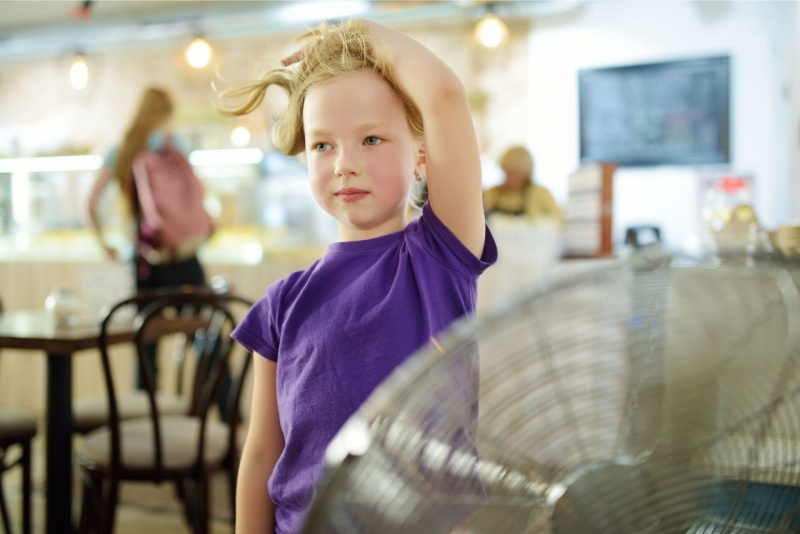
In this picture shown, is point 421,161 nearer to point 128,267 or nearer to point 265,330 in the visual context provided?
point 265,330

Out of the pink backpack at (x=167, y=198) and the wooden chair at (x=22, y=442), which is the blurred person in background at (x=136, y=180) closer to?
the pink backpack at (x=167, y=198)

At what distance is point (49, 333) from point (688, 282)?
204 centimetres

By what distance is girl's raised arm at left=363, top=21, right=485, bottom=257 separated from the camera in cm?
73

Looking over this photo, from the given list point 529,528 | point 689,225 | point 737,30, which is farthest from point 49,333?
point 737,30

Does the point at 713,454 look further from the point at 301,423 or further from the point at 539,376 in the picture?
the point at 301,423

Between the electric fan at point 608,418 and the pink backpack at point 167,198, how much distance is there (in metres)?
3.08

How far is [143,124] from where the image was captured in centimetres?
329

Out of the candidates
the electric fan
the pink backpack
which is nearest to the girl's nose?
the electric fan

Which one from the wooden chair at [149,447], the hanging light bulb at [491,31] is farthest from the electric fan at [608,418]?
the hanging light bulb at [491,31]

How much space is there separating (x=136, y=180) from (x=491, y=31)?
233 cm

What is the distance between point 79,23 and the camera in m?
6.04

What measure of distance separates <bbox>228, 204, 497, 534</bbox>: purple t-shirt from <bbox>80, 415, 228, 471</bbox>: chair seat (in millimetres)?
1303

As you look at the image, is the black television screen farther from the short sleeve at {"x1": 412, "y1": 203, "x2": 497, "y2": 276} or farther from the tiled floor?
the short sleeve at {"x1": 412, "y1": 203, "x2": 497, "y2": 276}

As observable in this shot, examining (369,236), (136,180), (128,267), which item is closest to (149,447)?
(369,236)
